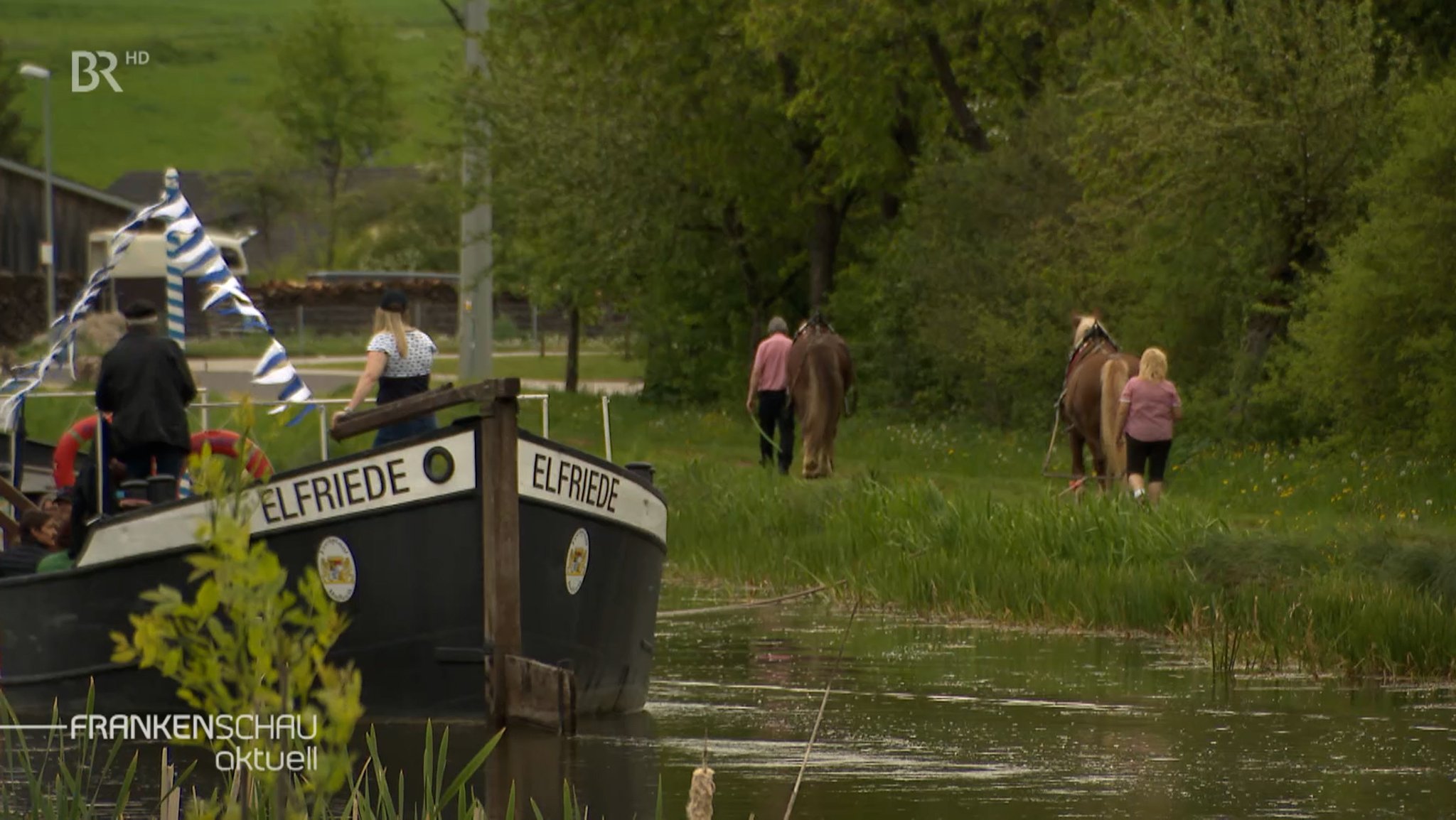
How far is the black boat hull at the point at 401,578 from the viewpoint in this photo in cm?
1180

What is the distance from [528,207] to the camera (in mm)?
40500

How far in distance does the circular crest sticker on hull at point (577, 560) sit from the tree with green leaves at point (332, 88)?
3405 inches

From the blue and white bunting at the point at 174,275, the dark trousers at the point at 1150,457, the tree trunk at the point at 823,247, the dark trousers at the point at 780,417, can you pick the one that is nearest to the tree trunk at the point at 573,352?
the tree trunk at the point at 823,247

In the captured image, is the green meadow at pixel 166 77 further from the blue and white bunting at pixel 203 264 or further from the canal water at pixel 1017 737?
the canal water at pixel 1017 737

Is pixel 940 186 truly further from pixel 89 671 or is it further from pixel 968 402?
pixel 89 671

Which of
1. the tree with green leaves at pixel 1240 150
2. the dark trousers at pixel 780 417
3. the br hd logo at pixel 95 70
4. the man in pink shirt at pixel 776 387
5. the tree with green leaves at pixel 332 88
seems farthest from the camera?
the tree with green leaves at pixel 332 88

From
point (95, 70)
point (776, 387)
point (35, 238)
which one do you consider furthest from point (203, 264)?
point (35, 238)

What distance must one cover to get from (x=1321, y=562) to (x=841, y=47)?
1899cm

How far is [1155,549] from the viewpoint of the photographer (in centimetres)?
1633

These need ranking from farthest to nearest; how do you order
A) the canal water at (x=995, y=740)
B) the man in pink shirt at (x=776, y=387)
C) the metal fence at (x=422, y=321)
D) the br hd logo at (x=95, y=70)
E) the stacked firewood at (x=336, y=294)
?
the stacked firewood at (x=336, y=294) < the metal fence at (x=422, y=321) < the man in pink shirt at (x=776, y=387) < the br hd logo at (x=95, y=70) < the canal water at (x=995, y=740)

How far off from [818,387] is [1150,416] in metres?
5.61

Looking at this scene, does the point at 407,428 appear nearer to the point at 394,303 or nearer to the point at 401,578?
the point at 394,303

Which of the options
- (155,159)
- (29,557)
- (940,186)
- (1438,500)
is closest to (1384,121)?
(1438,500)

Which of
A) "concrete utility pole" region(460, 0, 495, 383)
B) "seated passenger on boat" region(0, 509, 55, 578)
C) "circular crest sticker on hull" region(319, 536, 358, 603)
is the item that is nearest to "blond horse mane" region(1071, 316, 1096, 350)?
"seated passenger on boat" region(0, 509, 55, 578)
